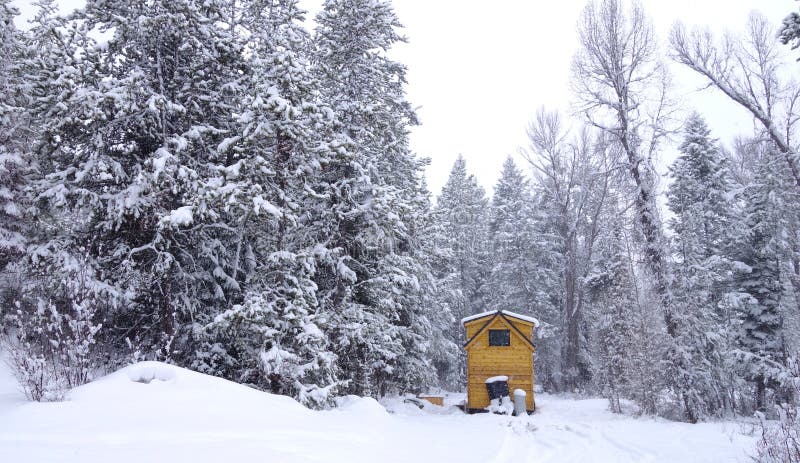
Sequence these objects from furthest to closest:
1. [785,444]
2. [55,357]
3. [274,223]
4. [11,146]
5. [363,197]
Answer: [11,146], [363,197], [274,223], [55,357], [785,444]

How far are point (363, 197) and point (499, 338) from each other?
8155mm

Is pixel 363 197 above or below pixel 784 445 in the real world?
above

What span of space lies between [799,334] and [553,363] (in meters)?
13.4

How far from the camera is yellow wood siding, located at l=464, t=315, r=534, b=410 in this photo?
59.6 ft

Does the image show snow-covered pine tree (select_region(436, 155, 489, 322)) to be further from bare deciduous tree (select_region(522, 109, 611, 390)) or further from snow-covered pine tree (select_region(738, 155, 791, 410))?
snow-covered pine tree (select_region(738, 155, 791, 410))

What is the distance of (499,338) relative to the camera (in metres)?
18.6

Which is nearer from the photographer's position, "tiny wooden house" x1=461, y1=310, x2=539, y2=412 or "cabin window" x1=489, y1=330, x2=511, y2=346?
"tiny wooden house" x1=461, y1=310, x2=539, y2=412

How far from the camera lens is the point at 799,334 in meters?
19.8

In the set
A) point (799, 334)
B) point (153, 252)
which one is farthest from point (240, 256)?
point (799, 334)

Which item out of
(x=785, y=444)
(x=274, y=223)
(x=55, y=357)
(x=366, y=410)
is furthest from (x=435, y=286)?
(x=55, y=357)

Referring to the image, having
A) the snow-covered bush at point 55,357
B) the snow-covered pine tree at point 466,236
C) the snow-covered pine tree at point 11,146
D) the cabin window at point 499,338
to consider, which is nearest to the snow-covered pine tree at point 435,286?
the cabin window at point 499,338

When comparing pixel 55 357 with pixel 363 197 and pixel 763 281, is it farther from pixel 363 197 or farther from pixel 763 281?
pixel 763 281

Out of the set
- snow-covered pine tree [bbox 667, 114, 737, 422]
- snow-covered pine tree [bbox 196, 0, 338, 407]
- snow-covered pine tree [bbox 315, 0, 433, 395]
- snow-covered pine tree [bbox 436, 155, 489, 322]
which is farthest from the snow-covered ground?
snow-covered pine tree [bbox 436, 155, 489, 322]

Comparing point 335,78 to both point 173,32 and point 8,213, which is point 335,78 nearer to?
point 173,32
